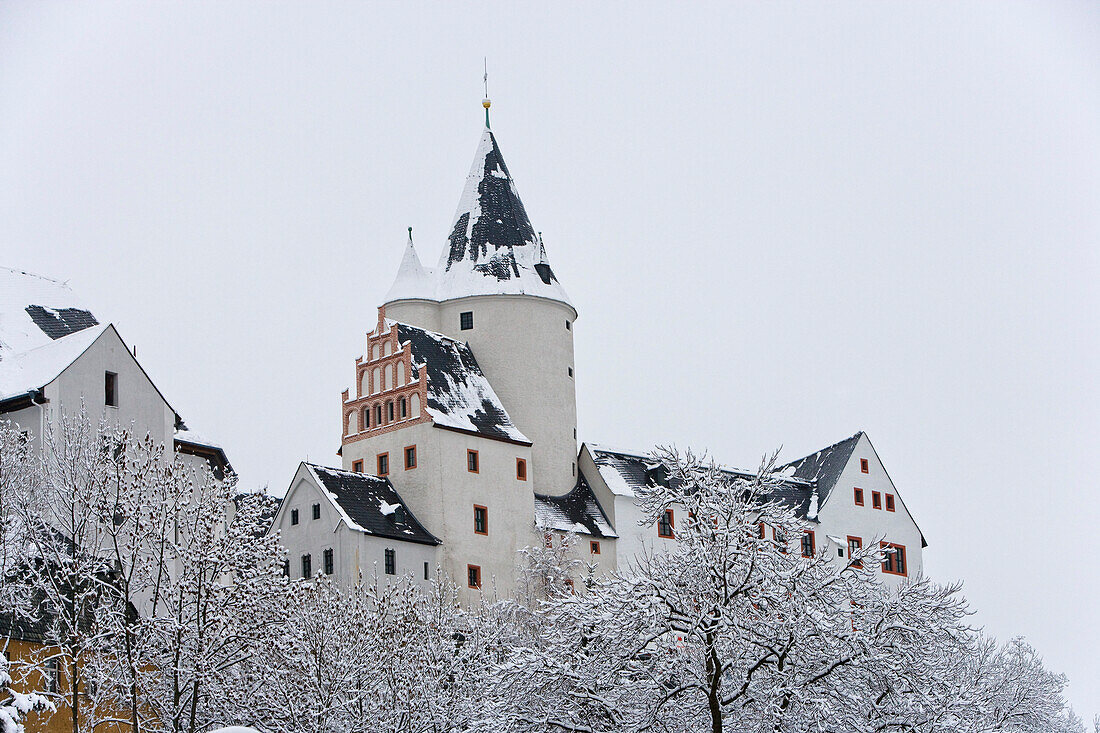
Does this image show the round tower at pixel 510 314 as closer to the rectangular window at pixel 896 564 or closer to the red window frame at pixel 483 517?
the red window frame at pixel 483 517

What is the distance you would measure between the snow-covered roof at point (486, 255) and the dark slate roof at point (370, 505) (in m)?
12.8

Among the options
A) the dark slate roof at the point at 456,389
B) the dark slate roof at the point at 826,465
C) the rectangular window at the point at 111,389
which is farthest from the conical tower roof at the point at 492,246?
the rectangular window at the point at 111,389

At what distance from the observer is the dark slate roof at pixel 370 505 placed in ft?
208

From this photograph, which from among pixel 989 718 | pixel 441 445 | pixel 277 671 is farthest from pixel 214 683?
pixel 441 445

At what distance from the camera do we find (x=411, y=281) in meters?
77.8

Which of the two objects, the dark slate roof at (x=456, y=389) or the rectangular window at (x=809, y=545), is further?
the rectangular window at (x=809, y=545)

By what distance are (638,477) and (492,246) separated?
1303 centimetres

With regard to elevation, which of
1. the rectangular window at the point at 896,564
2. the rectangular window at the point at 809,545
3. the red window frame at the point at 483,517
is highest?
the red window frame at the point at 483,517

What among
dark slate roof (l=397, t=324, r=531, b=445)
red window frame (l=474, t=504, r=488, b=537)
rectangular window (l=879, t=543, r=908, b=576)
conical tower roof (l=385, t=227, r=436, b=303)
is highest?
conical tower roof (l=385, t=227, r=436, b=303)

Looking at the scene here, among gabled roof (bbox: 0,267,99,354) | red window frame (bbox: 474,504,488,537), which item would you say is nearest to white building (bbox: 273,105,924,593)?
red window frame (bbox: 474,504,488,537)

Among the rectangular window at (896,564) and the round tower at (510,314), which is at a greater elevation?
the round tower at (510,314)

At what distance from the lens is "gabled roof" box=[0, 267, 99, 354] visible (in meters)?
53.5

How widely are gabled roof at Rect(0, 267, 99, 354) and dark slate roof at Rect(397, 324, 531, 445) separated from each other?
53.5ft

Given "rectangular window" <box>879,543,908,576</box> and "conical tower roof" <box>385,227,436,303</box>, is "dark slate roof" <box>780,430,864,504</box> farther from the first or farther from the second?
"conical tower roof" <box>385,227,436,303</box>
